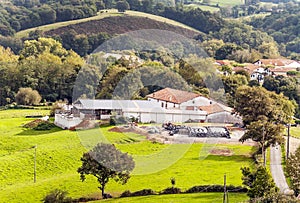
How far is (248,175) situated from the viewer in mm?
21562

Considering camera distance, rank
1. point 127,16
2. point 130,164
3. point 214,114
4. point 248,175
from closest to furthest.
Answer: point 248,175, point 130,164, point 214,114, point 127,16

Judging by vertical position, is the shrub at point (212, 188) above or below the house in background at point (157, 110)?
below

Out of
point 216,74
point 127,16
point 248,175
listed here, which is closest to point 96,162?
point 248,175

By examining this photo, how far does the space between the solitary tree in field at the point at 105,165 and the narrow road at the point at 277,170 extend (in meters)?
6.56

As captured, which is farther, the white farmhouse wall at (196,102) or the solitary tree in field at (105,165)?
the white farmhouse wall at (196,102)

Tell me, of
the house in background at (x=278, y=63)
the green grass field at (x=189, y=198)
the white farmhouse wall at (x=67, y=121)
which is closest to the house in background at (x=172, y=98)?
the white farmhouse wall at (x=67, y=121)

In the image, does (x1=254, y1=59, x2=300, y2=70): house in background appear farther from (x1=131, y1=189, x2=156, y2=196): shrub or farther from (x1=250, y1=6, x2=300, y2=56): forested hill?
(x1=131, y1=189, x2=156, y2=196): shrub

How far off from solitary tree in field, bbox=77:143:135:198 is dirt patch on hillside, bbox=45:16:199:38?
6551 cm

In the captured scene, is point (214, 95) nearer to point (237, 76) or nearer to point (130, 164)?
point (237, 76)

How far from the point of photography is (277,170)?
2553 cm

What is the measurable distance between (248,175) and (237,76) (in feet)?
97.7

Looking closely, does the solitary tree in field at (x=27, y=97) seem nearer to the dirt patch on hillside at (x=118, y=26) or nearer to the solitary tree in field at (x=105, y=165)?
the solitary tree in field at (x=105, y=165)

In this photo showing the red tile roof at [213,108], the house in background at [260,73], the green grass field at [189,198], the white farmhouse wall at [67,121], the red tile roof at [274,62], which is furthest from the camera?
the red tile roof at [274,62]

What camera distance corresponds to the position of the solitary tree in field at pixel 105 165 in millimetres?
22234
